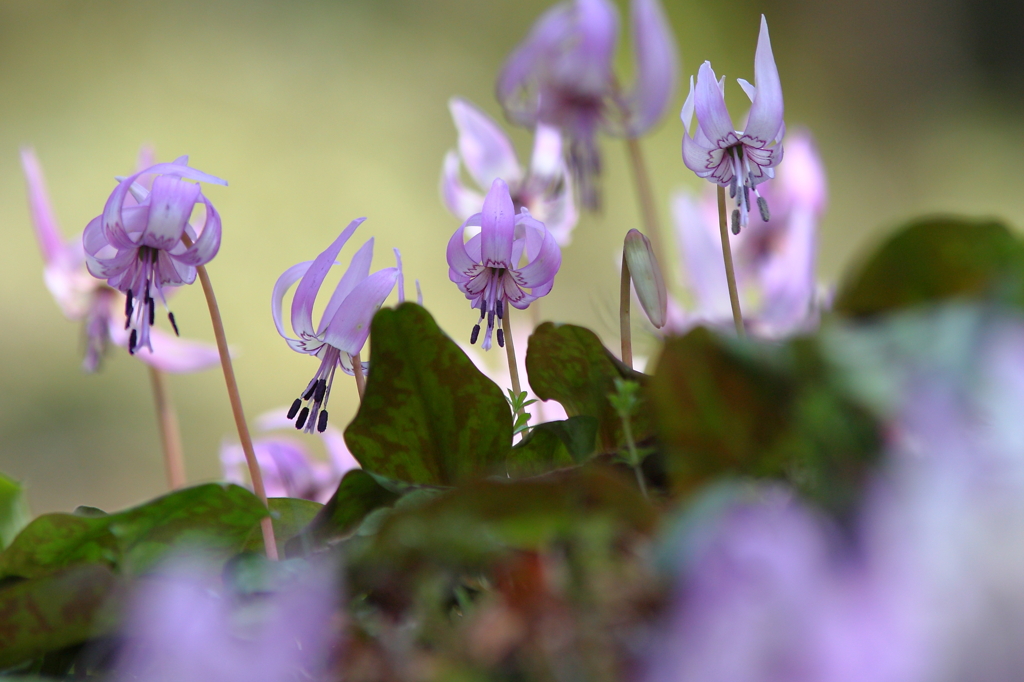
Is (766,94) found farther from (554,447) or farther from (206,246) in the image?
(206,246)

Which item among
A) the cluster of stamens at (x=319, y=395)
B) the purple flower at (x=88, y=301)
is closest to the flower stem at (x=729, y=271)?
the cluster of stamens at (x=319, y=395)

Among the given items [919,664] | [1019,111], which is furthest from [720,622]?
[1019,111]

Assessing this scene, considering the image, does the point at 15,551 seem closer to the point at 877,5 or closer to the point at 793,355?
the point at 793,355

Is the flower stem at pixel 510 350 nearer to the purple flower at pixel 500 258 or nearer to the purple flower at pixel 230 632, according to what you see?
the purple flower at pixel 500 258

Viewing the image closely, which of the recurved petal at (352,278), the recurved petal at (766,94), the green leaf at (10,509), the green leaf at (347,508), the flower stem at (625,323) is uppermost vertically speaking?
the recurved petal at (766,94)

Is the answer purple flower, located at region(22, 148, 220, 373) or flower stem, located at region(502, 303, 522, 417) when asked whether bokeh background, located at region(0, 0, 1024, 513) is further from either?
flower stem, located at region(502, 303, 522, 417)

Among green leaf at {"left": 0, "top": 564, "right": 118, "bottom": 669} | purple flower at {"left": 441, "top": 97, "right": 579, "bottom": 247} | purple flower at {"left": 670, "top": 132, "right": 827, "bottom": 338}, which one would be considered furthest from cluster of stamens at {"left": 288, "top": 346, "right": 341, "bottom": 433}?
purple flower at {"left": 670, "top": 132, "right": 827, "bottom": 338}
